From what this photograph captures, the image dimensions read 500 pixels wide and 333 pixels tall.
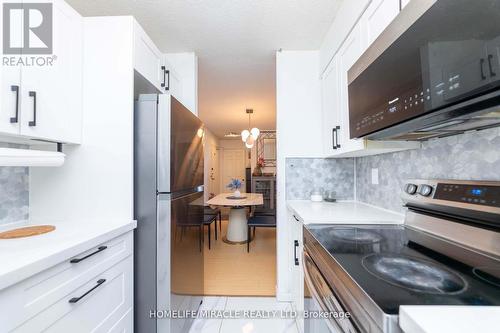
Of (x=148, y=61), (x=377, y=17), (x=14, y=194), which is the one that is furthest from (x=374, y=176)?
(x=14, y=194)

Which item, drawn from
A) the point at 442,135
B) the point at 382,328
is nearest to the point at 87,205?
the point at 382,328

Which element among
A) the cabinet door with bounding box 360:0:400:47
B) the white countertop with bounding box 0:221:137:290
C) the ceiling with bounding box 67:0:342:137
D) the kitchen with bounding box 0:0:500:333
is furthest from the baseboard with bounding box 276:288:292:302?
the ceiling with bounding box 67:0:342:137

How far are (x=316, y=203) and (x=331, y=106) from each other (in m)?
0.83

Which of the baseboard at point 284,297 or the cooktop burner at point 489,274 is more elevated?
the cooktop burner at point 489,274

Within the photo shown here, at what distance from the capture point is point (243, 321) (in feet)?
5.94

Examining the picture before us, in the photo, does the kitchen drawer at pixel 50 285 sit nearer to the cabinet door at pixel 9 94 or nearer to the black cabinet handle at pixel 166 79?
the cabinet door at pixel 9 94

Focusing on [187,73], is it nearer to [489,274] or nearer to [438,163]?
[438,163]

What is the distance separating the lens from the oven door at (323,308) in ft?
2.20

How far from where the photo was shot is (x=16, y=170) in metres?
1.26

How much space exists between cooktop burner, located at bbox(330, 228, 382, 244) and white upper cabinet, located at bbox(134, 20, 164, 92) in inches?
58.4

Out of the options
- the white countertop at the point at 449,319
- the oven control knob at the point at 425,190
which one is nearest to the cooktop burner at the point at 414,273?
the white countertop at the point at 449,319

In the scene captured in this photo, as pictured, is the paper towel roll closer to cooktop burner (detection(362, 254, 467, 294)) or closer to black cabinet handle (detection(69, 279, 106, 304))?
black cabinet handle (detection(69, 279, 106, 304))

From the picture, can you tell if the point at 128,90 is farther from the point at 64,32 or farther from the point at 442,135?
the point at 442,135

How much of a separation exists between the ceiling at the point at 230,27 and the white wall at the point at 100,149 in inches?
18.3
